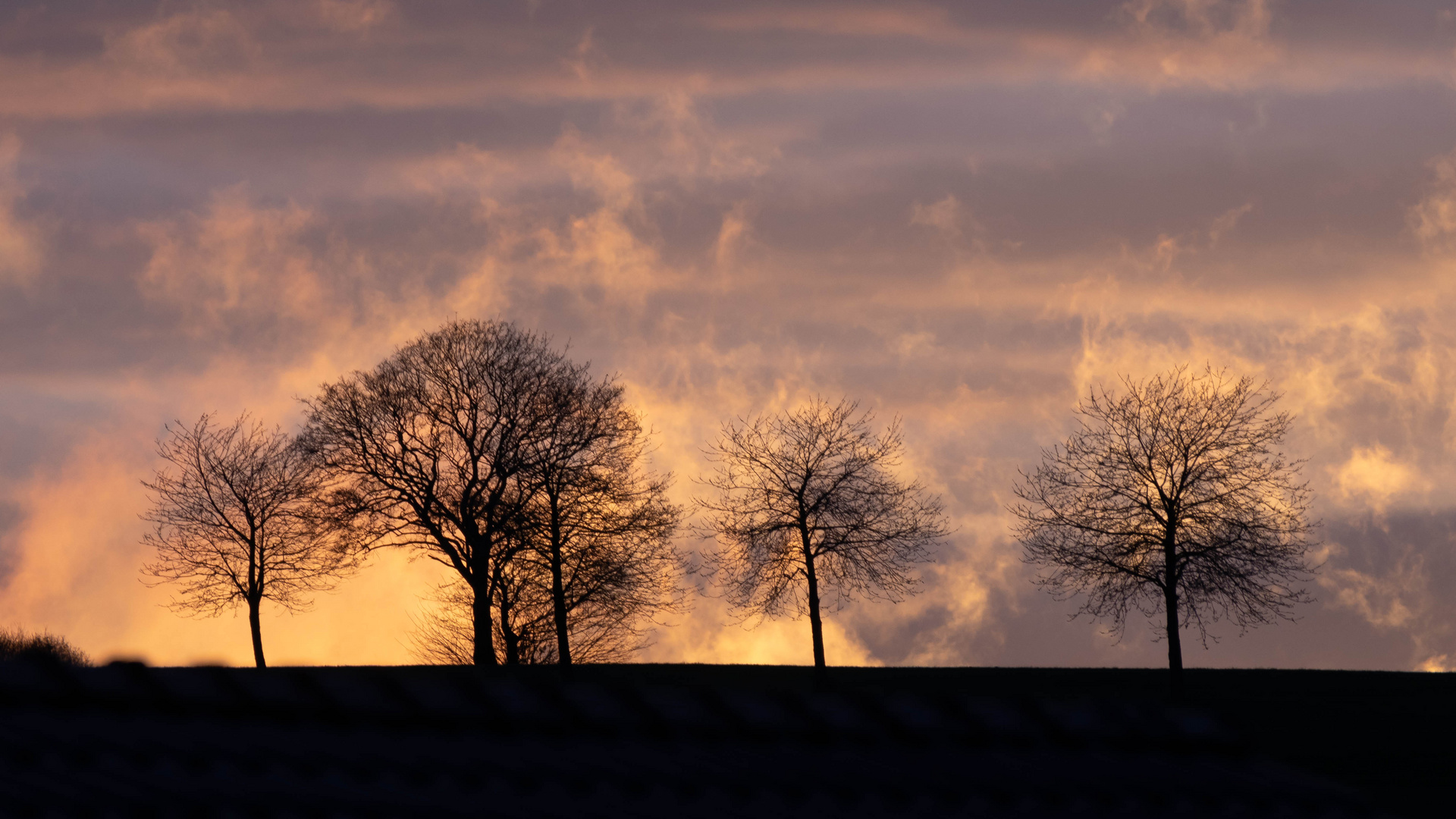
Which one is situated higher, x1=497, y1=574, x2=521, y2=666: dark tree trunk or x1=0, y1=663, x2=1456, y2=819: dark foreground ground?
x1=497, y1=574, x2=521, y2=666: dark tree trunk

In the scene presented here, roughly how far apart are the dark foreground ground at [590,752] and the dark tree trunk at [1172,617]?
96.1ft

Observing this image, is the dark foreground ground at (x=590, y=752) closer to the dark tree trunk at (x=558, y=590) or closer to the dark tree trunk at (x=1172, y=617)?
the dark tree trunk at (x=1172, y=617)

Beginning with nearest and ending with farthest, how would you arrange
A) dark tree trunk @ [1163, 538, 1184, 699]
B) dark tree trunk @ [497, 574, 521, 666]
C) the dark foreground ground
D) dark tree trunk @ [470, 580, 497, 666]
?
the dark foreground ground, dark tree trunk @ [1163, 538, 1184, 699], dark tree trunk @ [470, 580, 497, 666], dark tree trunk @ [497, 574, 521, 666]

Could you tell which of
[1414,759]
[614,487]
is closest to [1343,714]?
[1414,759]

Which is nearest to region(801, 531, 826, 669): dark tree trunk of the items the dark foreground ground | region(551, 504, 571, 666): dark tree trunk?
region(551, 504, 571, 666): dark tree trunk

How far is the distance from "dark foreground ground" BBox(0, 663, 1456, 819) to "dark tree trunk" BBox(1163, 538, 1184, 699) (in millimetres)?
29293

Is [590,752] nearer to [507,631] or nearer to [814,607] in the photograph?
[814,607]

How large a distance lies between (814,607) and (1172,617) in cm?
944

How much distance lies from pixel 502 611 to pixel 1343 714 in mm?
27055

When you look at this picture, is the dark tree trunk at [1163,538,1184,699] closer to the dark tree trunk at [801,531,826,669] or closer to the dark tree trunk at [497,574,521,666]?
the dark tree trunk at [801,531,826,669]

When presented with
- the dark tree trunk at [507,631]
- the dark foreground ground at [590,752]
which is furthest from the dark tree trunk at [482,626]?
the dark foreground ground at [590,752]

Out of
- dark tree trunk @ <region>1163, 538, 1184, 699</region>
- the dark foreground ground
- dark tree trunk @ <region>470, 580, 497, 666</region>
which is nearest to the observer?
the dark foreground ground

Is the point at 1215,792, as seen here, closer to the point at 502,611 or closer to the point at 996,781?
the point at 996,781

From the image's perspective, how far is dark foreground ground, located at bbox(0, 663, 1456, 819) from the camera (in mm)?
3172
